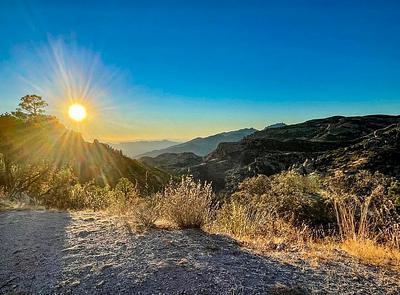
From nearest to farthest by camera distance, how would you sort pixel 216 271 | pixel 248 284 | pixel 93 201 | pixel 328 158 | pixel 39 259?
pixel 248 284
pixel 216 271
pixel 39 259
pixel 93 201
pixel 328 158

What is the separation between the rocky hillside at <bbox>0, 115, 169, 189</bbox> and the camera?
26.8 meters

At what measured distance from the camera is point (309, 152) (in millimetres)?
88188

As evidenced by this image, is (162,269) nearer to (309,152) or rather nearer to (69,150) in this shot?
(69,150)

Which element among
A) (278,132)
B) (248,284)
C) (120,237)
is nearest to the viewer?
(248,284)

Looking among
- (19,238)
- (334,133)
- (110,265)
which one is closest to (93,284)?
(110,265)

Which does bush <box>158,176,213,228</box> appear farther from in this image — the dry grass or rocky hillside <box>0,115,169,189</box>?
rocky hillside <box>0,115,169,189</box>

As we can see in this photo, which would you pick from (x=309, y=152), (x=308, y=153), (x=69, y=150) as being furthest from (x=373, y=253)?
(x=309, y=152)

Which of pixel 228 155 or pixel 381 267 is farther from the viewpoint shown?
pixel 228 155

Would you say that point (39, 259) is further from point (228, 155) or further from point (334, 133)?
point (334, 133)

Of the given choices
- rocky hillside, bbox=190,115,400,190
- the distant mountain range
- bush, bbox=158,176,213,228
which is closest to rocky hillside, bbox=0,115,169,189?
bush, bbox=158,176,213,228

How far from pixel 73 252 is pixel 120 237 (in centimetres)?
88

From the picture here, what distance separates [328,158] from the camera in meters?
64.1

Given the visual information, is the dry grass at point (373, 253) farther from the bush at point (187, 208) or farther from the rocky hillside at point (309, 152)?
the rocky hillside at point (309, 152)

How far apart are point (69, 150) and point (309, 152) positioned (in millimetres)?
53774
